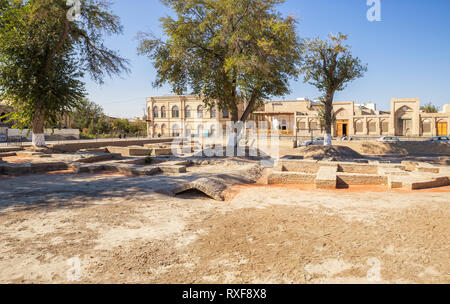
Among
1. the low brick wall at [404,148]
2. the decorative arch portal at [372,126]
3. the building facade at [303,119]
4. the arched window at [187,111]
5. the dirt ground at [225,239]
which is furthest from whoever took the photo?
the arched window at [187,111]

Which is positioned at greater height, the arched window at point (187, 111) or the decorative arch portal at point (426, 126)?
the arched window at point (187, 111)

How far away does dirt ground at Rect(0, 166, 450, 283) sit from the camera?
3117 mm

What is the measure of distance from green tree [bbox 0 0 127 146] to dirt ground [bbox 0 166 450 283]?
457 inches

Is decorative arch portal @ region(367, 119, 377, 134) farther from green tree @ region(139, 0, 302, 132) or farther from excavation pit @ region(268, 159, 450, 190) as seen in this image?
excavation pit @ region(268, 159, 450, 190)

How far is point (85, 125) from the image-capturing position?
49719mm

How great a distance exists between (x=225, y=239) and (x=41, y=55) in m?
17.7

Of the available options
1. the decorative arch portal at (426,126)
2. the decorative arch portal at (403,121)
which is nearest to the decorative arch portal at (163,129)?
the decorative arch portal at (403,121)

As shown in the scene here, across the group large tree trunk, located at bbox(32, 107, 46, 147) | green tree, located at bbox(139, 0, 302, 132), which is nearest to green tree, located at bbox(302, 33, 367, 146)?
green tree, located at bbox(139, 0, 302, 132)

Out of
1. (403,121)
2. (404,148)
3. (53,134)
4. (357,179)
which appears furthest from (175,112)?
(357,179)

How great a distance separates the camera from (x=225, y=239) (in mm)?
4152

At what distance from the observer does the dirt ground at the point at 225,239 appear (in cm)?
312

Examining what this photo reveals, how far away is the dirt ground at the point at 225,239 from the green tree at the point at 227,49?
368 inches

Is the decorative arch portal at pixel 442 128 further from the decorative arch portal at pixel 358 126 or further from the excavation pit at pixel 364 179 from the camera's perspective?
the excavation pit at pixel 364 179

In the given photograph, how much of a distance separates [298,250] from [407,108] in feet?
139
